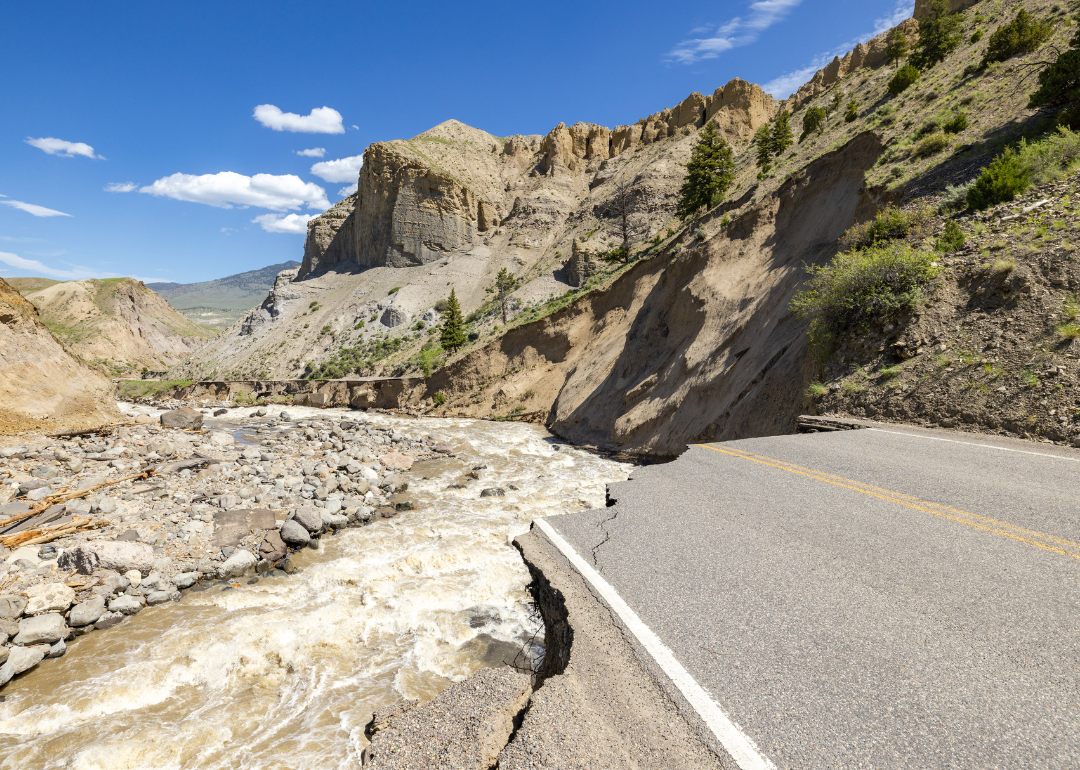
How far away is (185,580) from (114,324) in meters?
107

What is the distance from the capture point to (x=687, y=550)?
15.1 ft

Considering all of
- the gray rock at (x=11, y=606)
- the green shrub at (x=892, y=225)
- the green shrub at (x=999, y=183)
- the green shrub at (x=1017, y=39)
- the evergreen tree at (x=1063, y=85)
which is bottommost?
the gray rock at (x=11, y=606)

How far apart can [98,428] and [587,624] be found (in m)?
21.3

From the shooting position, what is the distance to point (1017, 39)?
19.5m

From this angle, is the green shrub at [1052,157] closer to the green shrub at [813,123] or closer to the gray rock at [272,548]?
the gray rock at [272,548]

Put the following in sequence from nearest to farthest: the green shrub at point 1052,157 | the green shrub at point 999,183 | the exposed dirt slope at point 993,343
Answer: the exposed dirt slope at point 993,343
the green shrub at point 1052,157
the green shrub at point 999,183

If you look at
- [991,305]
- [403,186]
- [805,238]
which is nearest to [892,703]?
[991,305]

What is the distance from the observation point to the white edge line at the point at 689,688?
88.3 inches

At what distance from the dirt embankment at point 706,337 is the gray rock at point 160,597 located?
13.5m

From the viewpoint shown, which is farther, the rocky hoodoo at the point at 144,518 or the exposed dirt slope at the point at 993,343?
the exposed dirt slope at the point at 993,343

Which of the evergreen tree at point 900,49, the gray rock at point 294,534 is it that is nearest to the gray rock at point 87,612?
the gray rock at point 294,534

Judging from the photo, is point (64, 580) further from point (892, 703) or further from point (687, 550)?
point (892, 703)

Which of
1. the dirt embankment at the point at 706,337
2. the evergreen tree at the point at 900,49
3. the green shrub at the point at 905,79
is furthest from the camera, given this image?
the evergreen tree at the point at 900,49

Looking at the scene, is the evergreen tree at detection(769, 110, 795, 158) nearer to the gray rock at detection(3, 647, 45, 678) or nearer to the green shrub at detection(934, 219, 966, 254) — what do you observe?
the green shrub at detection(934, 219, 966, 254)
